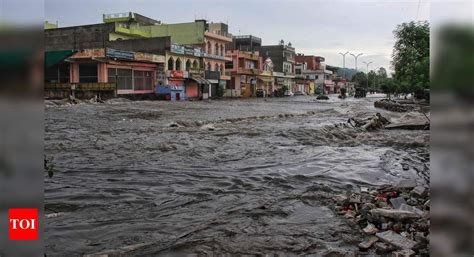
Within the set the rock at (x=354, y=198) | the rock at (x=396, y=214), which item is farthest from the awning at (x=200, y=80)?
the rock at (x=396, y=214)

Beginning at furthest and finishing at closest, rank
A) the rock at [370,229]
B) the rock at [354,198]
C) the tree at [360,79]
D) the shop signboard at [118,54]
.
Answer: the tree at [360,79], the shop signboard at [118,54], the rock at [354,198], the rock at [370,229]

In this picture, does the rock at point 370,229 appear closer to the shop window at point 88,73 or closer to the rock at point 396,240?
the rock at point 396,240

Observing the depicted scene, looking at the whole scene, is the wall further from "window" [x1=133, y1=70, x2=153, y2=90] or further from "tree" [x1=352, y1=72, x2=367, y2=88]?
"tree" [x1=352, y1=72, x2=367, y2=88]

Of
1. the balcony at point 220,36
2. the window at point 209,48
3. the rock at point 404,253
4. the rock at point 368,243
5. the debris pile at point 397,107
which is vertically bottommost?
the rock at point 368,243

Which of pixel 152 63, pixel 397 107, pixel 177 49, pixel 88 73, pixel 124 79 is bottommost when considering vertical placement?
pixel 397 107

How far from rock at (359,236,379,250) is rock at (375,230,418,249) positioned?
0.05 meters

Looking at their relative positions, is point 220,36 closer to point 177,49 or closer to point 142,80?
point 177,49

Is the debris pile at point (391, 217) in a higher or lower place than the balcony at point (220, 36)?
lower

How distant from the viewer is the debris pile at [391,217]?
4262 mm

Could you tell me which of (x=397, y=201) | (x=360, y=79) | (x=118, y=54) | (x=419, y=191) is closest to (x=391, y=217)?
(x=397, y=201)

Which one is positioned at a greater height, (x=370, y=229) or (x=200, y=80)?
(x=200, y=80)

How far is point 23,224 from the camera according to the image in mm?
1793

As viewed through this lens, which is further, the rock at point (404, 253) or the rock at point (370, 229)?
the rock at point (370, 229)

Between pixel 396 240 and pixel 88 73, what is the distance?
3720 cm
